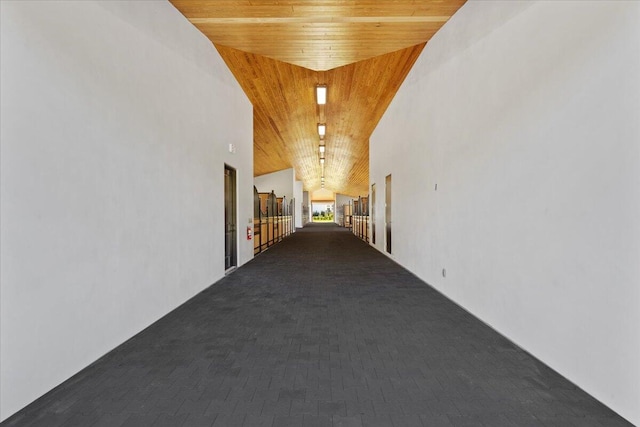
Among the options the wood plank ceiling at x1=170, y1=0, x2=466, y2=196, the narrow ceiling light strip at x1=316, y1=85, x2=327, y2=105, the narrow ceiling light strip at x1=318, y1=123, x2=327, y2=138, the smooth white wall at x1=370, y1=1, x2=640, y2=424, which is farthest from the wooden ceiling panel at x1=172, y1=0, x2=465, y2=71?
the narrow ceiling light strip at x1=318, y1=123, x2=327, y2=138

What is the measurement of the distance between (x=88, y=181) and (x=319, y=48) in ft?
12.3

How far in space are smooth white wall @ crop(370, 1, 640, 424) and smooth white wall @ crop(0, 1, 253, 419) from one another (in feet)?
10.2

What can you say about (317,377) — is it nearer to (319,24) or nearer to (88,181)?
(88,181)

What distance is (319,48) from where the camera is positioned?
4.76 meters

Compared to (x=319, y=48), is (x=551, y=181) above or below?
below

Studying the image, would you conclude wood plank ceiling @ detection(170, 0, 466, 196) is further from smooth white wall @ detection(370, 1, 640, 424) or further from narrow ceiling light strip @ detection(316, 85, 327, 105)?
smooth white wall @ detection(370, 1, 640, 424)

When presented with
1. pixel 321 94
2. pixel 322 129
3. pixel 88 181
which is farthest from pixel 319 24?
pixel 322 129

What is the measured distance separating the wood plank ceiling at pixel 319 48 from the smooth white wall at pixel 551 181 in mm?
749

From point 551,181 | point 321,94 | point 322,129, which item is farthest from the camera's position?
point 322,129

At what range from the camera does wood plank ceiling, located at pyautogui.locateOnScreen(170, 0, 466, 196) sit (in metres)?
3.72

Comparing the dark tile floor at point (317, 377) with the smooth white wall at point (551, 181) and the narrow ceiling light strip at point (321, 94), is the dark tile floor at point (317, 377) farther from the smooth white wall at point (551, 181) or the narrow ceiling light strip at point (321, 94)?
the narrow ceiling light strip at point (321, 94)

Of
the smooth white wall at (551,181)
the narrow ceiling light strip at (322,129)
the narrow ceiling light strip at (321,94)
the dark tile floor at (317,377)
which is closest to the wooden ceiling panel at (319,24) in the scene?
the smooth white wall at (551,181)

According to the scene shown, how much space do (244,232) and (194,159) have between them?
2525 mm

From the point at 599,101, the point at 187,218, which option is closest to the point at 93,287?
the point at 187,218
